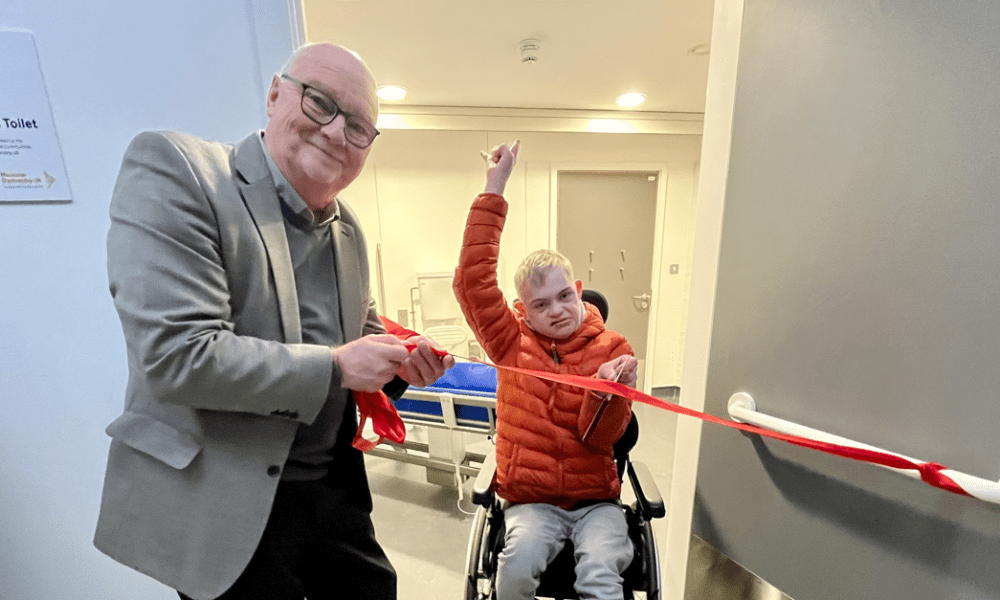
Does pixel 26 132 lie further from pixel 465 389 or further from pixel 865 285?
pixel 865 285

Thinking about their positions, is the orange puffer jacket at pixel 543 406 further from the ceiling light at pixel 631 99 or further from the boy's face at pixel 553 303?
the ceiling light at pixel 631 99

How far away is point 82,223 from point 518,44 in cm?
172

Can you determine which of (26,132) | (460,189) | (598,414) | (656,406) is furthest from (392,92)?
(656,406)

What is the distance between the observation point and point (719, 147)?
3.14 ft

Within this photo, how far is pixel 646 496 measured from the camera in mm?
1022

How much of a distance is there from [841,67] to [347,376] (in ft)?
3.29

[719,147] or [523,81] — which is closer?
[719,147]

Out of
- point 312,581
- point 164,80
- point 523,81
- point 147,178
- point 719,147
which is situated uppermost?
point 523,81

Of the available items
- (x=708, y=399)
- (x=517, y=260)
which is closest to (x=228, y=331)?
(x=708, y=399)

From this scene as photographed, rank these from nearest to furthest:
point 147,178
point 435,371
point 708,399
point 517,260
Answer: point 147,178 < point 435,371 < point 708,399 < point 517,260

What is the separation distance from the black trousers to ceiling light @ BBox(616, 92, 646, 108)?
107 inches

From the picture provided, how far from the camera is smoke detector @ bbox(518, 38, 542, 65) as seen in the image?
1799 mm

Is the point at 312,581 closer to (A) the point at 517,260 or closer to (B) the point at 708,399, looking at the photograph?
(B) the point at 708,399

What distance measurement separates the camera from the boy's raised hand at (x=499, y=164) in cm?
85
